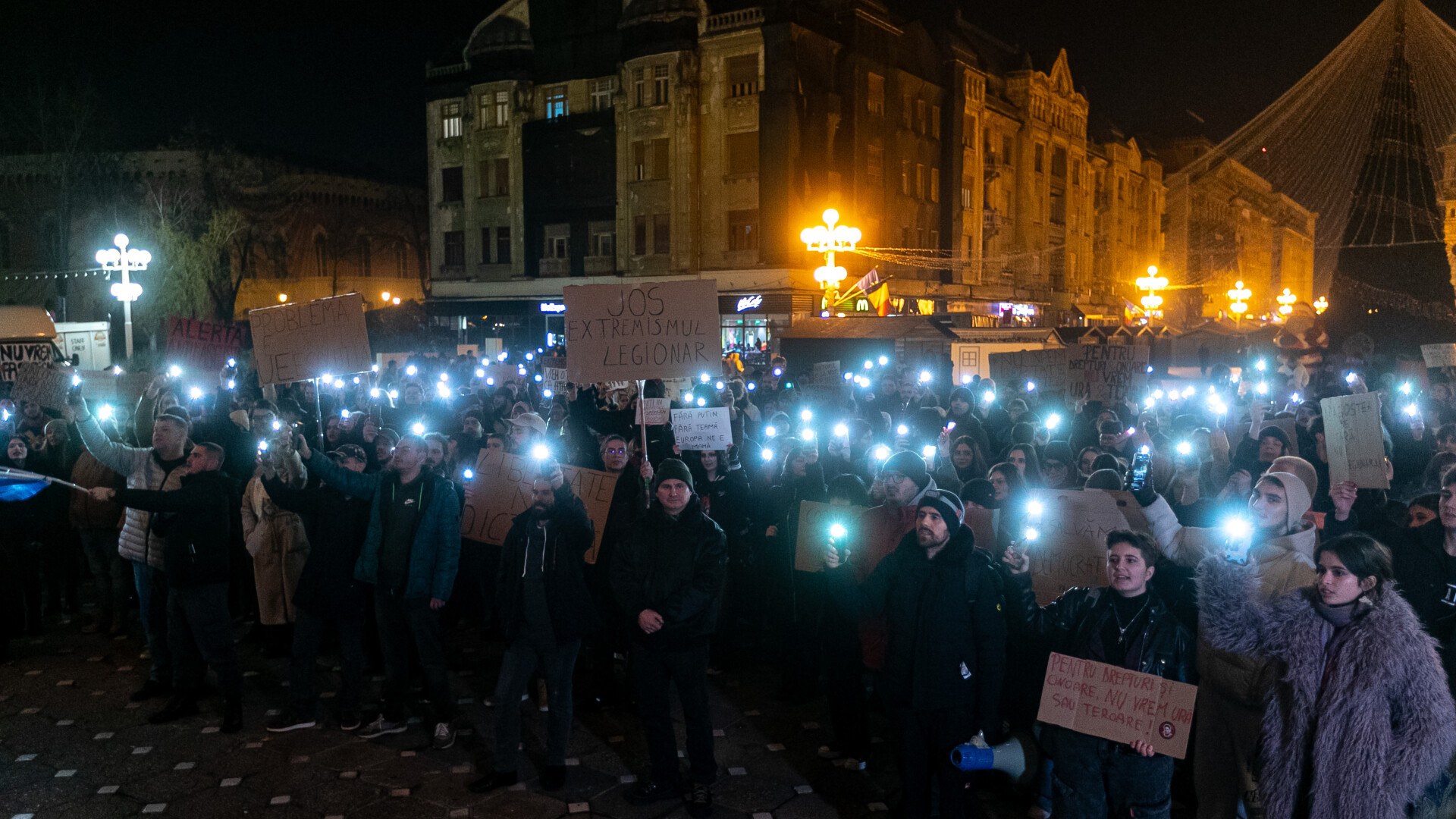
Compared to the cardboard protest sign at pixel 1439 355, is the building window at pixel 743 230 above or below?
above

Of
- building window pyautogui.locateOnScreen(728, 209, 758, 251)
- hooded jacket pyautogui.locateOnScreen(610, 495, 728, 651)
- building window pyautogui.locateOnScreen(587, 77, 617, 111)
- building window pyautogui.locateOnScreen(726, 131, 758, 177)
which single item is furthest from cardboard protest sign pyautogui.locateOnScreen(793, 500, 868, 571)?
building window pyautogui.locateOnScreen(587, 77, 617, 111)

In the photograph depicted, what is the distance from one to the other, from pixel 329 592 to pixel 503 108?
38971mm

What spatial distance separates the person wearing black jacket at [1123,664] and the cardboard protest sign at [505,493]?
3.68 metres

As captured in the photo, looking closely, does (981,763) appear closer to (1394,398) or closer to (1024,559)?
(1024,559)

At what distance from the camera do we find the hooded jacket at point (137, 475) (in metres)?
6.60

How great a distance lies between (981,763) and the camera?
433cm

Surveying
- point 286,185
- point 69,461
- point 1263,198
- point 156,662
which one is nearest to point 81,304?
point 286,185

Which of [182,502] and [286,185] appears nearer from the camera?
[182,502]

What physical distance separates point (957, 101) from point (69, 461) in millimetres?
38811

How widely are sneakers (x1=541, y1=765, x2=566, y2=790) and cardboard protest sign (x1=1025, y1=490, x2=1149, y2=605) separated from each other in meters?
2.99

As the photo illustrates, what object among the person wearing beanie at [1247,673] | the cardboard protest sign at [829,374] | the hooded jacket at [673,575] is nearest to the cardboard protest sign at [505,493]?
the hooded jacket at [673,575]

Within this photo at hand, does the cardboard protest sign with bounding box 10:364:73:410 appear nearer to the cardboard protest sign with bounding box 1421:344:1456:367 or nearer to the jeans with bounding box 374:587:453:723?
the jeans with bounding box 374:587:453:723

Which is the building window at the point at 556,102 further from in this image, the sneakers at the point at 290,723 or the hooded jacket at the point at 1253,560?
the hooded jacket at the point at 1253,560

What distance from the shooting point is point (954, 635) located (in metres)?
4.47
